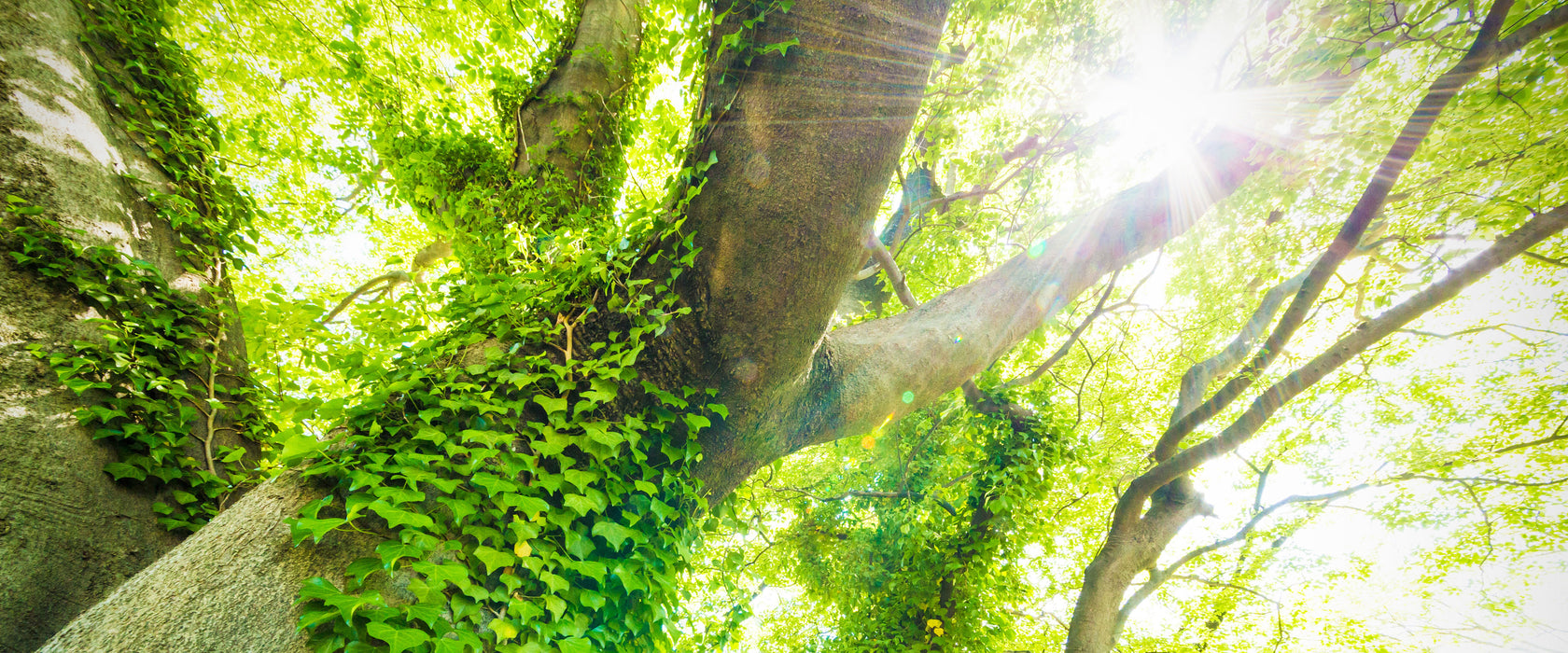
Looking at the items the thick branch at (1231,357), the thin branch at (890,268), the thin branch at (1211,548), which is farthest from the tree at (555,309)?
the thin branch at (1211,548)

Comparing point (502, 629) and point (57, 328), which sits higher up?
point (502, 629)

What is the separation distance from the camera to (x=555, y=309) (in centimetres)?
192

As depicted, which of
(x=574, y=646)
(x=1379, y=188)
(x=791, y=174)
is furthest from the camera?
(x=1379, y=188)

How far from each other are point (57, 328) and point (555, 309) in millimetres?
1865

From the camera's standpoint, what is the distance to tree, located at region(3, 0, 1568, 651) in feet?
4.60

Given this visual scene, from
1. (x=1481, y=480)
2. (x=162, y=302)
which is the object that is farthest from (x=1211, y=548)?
(x=162, y=302)

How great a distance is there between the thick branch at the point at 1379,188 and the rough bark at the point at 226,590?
191 inches

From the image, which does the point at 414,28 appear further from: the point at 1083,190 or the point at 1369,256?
the point at 1369,256

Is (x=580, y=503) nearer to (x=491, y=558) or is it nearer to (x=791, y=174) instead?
(x=491, y=558)

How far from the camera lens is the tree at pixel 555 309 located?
140 centimetres

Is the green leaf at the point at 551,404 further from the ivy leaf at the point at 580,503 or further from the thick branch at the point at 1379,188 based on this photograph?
the thick branch at the point at 1379,188

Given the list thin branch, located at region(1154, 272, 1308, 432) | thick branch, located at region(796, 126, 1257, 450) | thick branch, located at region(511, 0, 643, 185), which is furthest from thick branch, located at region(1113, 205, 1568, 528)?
thick branch, located at region(511, 0, 643, 185)

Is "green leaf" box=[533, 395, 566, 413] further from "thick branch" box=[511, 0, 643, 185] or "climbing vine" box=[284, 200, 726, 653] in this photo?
"thick branch" box=[511, 0, 643, 185]

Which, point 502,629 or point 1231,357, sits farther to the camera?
point 1231,357
